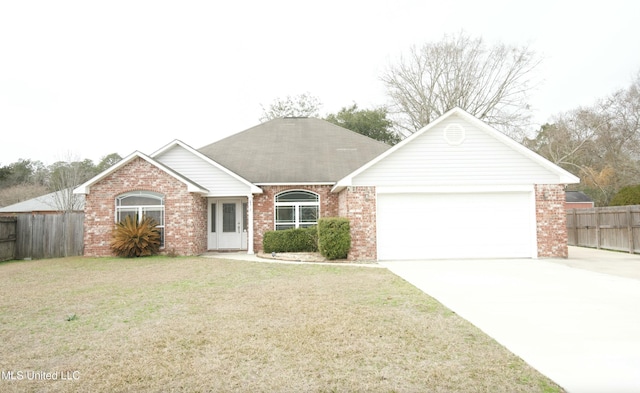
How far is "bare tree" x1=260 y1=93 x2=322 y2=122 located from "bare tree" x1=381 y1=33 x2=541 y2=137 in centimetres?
927

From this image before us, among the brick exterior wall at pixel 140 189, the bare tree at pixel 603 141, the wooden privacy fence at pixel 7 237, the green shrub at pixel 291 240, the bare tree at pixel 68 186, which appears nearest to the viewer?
the brick exterior wall at pixel 140 189

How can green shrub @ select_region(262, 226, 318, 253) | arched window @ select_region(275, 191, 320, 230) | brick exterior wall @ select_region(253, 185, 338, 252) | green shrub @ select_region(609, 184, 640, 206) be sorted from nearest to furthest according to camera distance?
green shrub @ select_region(262, 226, 318, 253) < brick exterior wall @ select_region(253, 185, 338, 252) < arched window @ select_region(275, 191, 320, 230) < green shrub @ select_region(609, 184, 640, 206)

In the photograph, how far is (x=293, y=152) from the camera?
2061 cm

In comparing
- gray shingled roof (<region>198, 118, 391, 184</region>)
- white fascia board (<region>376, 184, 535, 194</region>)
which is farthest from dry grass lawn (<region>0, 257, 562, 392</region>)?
gray shingled roof (<region>198, 118, 391, 184</region>)

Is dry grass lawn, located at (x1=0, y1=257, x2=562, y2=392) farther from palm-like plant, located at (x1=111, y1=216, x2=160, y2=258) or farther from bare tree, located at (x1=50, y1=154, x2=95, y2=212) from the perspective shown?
bare tree, located at (x1=50, y1=154, x2=95, y2=212)

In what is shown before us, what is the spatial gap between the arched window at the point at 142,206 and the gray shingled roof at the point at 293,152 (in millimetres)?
3770

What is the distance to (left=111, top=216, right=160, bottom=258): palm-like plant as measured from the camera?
613 inches

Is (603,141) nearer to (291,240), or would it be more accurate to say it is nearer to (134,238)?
(291,240)

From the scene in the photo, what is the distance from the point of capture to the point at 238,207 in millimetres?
18859

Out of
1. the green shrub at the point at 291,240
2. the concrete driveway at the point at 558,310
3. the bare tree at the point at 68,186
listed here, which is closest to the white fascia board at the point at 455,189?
the concrete driveway at the point at 558,310

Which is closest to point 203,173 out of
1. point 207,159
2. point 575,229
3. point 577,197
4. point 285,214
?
point 207,159

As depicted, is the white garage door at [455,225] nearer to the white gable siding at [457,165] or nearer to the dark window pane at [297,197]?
the white gable siding at [457,165]

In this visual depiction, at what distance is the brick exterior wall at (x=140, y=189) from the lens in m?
16.2

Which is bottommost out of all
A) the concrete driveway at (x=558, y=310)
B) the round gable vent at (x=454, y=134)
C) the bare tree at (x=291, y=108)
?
the concrete driveway at (x=558, y=310)
